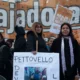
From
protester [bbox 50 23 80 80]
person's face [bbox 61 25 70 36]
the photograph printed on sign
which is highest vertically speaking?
person's face [bbox 61 25 70 36]

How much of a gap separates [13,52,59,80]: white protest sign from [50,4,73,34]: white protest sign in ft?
8.11

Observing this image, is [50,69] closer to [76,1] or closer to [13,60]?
[13,60]

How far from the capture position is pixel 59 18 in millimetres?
8375

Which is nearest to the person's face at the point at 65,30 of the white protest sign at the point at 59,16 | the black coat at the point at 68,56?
the black coat at the point at 68,56

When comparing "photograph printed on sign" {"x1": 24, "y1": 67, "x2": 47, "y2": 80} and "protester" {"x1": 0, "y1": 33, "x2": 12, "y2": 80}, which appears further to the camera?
"protester" {"x1": 0, "y1": 33, "x2": 12, "y2": 80}

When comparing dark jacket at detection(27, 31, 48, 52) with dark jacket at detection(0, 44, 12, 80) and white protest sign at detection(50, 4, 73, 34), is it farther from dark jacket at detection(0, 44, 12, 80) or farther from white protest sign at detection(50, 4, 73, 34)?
white protest sign at detection(50, 4, 73, 34)

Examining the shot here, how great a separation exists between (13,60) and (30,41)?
44 centimetres

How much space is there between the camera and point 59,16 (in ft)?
27.5

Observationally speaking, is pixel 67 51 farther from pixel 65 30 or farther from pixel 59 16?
pixel 59 16

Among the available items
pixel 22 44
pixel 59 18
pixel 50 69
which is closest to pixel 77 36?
pixel 59 18

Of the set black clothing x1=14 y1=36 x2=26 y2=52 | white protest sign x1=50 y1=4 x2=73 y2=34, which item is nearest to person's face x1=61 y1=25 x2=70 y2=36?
black clothing x1=14 y1=36 x2=26 y2=52

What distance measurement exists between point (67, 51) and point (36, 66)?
0.62 meters

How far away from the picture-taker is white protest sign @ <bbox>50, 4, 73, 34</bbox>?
8.29m

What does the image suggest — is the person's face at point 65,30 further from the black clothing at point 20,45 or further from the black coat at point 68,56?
the black clothing at point 20,45
